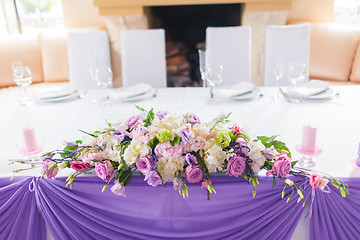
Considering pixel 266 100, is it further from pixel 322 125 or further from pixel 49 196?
pixel 49 196

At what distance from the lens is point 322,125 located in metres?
1.47

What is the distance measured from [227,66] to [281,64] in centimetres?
67

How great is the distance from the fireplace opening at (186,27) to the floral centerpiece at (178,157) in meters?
2.70

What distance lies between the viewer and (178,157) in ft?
3.22

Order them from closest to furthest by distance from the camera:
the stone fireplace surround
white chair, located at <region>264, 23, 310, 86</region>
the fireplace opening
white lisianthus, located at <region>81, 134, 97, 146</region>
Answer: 1. white lisianthus, located at <region>81, 134, 97, 146</region>
2. white chair, located at <region>264, 23, 310, 86</region>
3. the stone fireplace surround
4. the fireplace opening

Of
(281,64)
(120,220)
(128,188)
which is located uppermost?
(281,64)

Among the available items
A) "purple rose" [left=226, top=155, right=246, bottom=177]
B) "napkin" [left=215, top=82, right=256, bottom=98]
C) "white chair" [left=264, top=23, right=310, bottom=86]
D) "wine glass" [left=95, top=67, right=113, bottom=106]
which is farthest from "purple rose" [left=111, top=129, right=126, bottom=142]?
"white chair" [left=264, top=23, right=310, bottom=86]

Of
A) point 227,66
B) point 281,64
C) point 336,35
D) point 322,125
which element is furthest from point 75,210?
point 336,35

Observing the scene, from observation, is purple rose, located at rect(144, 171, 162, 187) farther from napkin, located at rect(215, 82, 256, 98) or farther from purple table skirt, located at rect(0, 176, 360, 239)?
napkin, located at rect(215, 82, 256, 98)

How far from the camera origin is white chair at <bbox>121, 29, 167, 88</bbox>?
2344 mm

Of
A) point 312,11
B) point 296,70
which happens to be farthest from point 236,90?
point 312,11

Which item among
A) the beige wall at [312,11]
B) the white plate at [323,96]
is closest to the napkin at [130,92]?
the white plate at [323,96]

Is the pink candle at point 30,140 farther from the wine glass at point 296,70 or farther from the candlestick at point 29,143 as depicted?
the wine glass at point 296,70

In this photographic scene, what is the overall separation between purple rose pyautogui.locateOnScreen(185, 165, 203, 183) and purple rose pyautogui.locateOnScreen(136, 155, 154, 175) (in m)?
0.10
